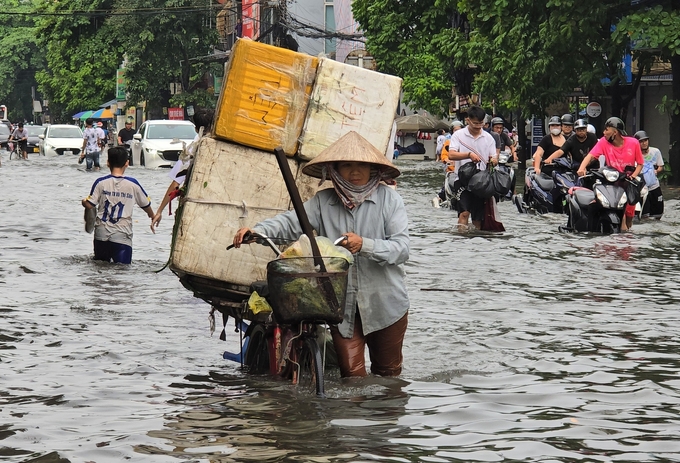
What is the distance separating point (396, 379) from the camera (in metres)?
7.91

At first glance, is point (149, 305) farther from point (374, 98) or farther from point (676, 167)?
point (676, 167)

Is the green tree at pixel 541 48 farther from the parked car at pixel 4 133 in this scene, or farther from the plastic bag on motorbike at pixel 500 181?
the parked car at pixel 4 133

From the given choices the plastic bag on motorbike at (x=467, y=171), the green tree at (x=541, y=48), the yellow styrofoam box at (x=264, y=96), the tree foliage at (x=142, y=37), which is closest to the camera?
the yellow styrofoam box at (x=264, y=96)

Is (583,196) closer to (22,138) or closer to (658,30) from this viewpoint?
(658,30)

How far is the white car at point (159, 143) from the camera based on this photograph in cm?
3819

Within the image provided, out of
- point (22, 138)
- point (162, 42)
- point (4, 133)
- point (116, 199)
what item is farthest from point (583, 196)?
point (4, 133)

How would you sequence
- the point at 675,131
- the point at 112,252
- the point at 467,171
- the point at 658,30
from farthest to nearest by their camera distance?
the point at 675,131, the point at 658,30, the point at 467,171, the point at 112,252

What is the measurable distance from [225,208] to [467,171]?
31.5 ft

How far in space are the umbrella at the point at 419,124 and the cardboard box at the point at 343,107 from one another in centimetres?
5176

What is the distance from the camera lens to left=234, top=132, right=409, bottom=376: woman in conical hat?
7.19m

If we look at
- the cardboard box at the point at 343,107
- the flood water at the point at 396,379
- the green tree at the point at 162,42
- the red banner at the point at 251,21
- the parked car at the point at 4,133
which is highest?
the red banner at the point at 251,21

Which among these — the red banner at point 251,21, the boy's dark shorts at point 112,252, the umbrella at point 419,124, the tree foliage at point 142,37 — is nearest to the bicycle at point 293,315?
the boy's dark shorts at point 112,252

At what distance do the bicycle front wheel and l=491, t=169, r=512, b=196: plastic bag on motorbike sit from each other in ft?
32.3

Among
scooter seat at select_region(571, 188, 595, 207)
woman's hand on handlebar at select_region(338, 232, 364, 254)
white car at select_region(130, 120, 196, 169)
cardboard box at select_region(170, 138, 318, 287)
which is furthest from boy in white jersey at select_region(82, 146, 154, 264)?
white car at select_region(130, 120, 196, 169)
